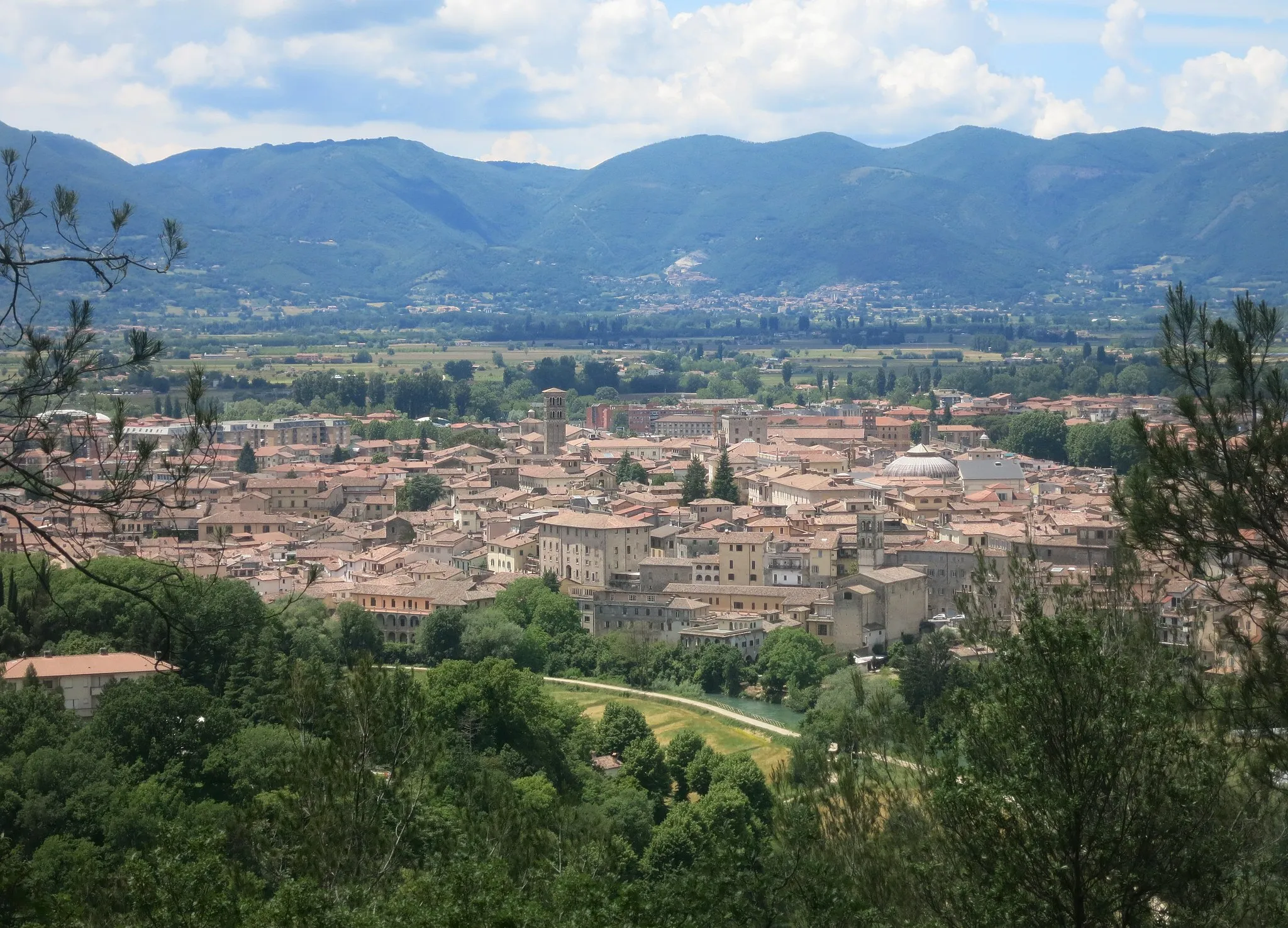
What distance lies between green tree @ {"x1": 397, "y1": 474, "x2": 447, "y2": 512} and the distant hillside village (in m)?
0.06

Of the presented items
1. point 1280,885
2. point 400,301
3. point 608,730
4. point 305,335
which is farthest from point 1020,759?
point 400,301

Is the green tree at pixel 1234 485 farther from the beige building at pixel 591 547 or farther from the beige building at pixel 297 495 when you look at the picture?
the beige building at pixel 297 495

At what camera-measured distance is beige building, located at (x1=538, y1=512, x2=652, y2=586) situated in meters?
35.0

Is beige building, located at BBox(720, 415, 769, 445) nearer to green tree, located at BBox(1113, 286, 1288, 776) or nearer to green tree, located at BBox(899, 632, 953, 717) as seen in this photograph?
green tree, located at BBox(899, 632, 953, 717)

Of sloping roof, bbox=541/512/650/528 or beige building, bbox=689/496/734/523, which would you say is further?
beige building, bbox=689/496/734/523

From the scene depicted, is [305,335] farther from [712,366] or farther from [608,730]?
[608,730]

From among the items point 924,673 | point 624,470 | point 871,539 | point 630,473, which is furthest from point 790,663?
point 624,470

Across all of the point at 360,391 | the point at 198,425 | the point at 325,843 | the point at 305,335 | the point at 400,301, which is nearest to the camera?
the point at 198,425

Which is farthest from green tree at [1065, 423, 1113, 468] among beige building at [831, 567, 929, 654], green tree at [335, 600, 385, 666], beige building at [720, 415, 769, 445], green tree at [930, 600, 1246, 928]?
green tree at [930, 600, 1246, 928]

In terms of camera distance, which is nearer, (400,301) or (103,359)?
(103,359)

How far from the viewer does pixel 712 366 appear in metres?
102

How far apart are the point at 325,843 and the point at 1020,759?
205 inches

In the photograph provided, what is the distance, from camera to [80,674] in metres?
23.0

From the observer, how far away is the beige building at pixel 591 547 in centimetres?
3500
